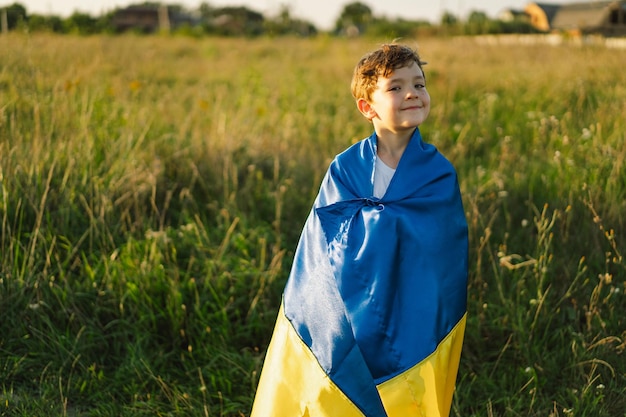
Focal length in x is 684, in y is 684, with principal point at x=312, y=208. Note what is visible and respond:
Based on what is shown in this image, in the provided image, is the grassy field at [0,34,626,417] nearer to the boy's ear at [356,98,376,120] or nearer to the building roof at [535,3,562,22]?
the boy's ear at [356,98,376,120]

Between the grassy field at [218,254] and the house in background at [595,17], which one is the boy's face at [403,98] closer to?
the grassy field at [218,254]

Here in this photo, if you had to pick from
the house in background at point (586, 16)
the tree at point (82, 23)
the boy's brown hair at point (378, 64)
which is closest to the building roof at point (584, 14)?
the house in background at point (586, 16)

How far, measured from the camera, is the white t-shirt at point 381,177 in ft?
6.32

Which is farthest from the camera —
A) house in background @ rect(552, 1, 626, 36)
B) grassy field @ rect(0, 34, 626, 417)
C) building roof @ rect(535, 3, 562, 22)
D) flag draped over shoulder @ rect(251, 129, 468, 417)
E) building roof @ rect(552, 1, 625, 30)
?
building roof @ rect(535, 3, 562, 22)

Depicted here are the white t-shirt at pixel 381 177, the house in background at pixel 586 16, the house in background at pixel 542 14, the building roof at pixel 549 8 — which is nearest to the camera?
the white t-shirt at pixel 381 177

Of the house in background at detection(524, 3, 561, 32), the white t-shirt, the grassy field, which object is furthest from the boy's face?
the house in background at detection(524, 3, 561, 32)

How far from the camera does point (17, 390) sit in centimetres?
264

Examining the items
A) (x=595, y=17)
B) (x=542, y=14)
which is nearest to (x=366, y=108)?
(x=595, y=17)

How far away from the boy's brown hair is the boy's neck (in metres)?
0.12

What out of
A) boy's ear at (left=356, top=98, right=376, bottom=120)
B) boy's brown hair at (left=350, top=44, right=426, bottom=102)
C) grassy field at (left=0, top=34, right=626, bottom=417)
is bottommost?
grassy field at (left=0, top=34, right=626, bottom=417)

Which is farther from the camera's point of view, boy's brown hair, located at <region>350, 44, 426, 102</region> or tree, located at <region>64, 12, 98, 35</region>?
tree, located at <region>64, 12, 98, 35</region>

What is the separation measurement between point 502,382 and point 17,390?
1.87 meters

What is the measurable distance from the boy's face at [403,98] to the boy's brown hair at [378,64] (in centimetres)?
2

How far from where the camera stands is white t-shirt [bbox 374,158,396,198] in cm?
193
